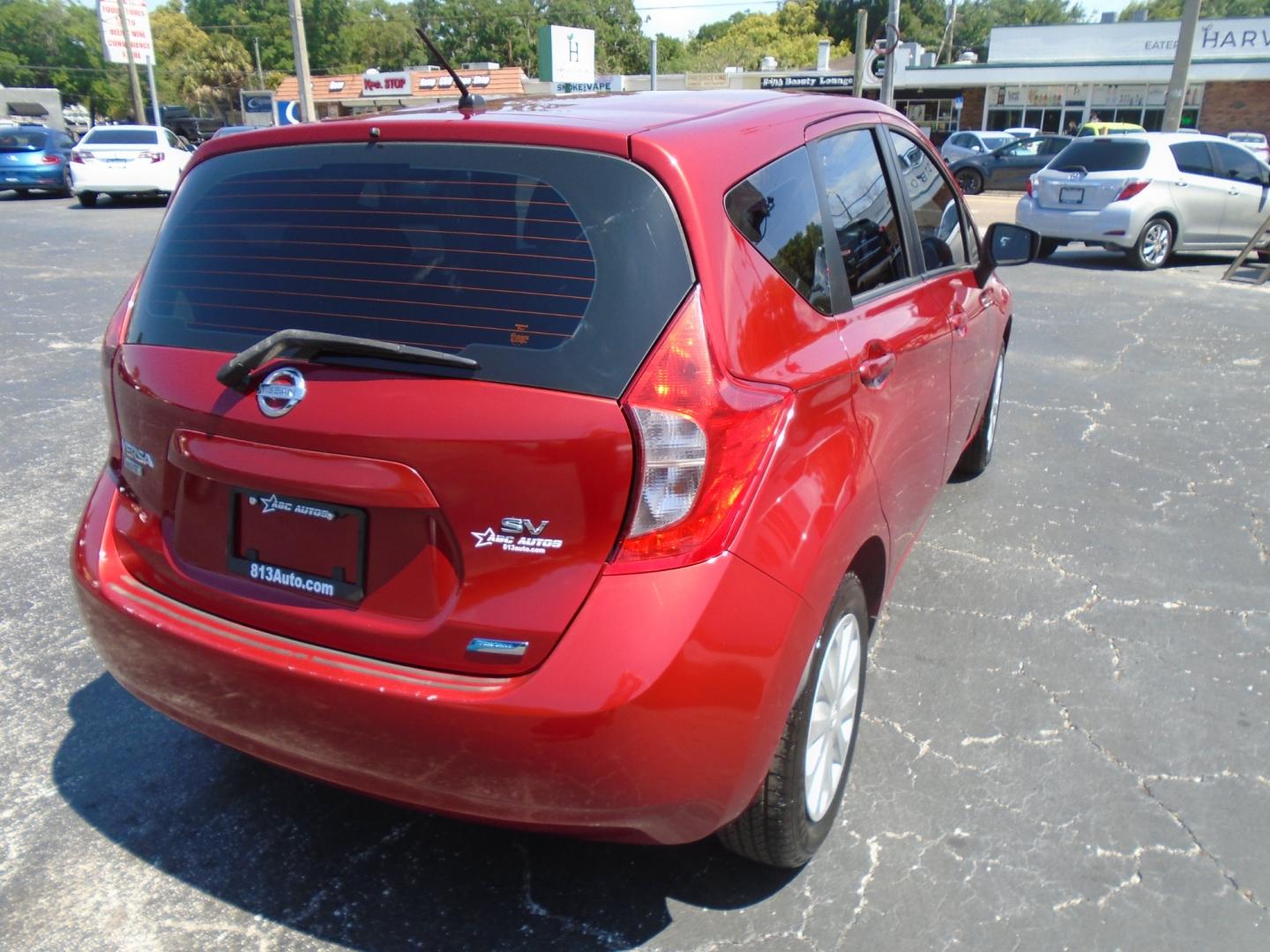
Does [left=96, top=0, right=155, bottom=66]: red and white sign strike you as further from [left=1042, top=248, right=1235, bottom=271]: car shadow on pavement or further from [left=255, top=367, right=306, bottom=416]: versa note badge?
[left=255, top=367, right=306, bottom=416]: versa note badge

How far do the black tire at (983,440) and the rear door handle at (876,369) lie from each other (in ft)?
7.84

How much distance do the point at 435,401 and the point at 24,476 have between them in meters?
4.09

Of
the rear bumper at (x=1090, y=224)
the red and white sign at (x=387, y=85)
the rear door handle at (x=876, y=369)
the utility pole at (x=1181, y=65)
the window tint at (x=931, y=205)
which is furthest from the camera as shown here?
the red and white sign at (x=387, y=85)

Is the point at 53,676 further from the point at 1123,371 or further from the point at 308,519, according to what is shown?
the point at 1123,371

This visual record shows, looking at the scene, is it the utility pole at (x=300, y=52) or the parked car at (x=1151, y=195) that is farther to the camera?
the utility pole at (x=300, y=52)

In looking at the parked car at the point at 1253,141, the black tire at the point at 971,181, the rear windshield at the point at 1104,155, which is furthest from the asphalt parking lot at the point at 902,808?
the parked car at the point at 1253,141

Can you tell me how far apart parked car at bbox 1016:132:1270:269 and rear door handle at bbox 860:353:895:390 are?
35.2ft

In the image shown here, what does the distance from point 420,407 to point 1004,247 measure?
291cm

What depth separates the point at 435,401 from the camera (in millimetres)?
2041

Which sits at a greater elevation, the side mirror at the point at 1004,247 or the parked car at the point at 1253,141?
the side mirror at the point at 1004,247

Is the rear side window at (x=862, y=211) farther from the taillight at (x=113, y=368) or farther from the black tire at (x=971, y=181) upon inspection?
the black tire at (x=971, y=181)

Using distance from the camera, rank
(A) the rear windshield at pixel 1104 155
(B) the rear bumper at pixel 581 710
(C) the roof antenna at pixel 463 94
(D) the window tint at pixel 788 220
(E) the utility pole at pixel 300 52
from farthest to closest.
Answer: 1. (E) the utility pole at pixel 300 52
2. (A) the rear windshield at pixel 1104 155
3. (C) the roof antenna at pixel 463 94
4. (D) the window tint at pixel 788 220
5. (B) the rear bumper at pixel 581 710

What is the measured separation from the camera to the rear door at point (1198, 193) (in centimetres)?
1245

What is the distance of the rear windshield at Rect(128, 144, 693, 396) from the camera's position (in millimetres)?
2041
